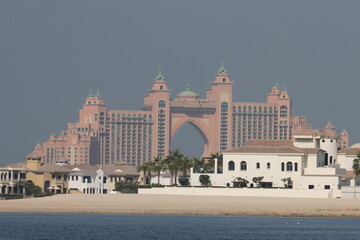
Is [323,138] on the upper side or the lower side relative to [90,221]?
upper

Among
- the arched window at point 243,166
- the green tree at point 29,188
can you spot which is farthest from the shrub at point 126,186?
the arched window at point 243,166

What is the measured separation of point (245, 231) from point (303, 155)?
4373 centimetres

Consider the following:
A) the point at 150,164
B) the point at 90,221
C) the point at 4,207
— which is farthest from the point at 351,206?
the point at 150,164

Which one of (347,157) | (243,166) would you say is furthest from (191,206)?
(347,157)

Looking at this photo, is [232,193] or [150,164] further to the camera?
[150,164]

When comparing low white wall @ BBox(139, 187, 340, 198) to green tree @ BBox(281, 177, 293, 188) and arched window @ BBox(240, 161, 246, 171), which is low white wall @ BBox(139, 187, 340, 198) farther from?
arched window @ BBox(240, 161, 246, 171)

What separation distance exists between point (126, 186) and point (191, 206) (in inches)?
2446

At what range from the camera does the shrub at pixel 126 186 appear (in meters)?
183

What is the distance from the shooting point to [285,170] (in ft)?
480

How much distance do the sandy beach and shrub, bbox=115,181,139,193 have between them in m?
41.5

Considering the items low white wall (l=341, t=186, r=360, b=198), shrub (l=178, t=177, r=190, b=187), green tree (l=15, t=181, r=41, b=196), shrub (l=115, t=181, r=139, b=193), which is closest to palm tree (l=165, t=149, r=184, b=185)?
shrub (l=178, t=177, r=190, b=187)

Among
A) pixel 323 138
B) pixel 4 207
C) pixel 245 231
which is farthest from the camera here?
pixel 323 138

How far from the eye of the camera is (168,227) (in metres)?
107

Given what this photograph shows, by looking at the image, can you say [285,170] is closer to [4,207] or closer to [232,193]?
[232,193]
